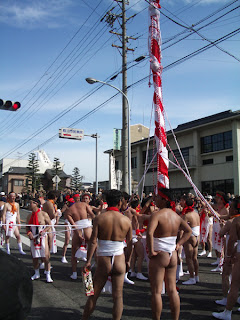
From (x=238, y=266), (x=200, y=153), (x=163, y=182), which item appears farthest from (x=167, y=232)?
(x=200, y=153)

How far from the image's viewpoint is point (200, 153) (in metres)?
27.8

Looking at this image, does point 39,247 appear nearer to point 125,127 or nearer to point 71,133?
point 125,127

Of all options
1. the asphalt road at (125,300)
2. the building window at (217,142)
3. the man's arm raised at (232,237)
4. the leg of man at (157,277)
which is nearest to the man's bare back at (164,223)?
the leg of man at (157,277)

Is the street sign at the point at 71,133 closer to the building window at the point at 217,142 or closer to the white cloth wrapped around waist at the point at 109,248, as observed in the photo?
the building window at the point at 217,142

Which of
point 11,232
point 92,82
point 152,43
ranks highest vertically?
point 92,82

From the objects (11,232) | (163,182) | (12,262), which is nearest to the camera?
(12,262)

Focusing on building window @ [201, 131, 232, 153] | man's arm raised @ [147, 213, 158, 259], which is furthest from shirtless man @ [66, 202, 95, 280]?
building window @ [201, 131, 232, 153]

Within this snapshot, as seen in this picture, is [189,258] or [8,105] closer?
[189,258]

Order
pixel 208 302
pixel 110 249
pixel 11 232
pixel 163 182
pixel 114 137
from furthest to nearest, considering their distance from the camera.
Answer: pixel 114 137
pixel 11 232
pixel 163 182
pixel 208 302
pixel 110 249

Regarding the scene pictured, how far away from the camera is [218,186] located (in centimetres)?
2594

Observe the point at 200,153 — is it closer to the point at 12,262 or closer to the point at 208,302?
the point at 208,302

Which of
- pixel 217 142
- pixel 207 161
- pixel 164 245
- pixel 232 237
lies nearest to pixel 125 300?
pixel 164 245

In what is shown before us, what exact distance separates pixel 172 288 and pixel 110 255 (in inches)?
37.4

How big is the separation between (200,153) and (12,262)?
2702 centimetres
